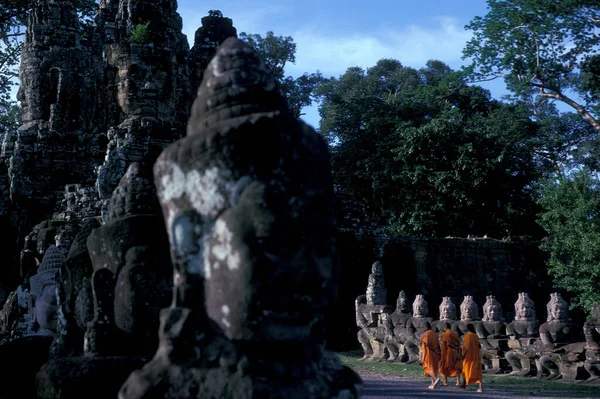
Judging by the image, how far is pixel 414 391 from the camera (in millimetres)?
11289

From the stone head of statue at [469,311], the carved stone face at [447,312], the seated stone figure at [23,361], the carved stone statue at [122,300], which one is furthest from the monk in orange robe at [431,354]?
the carved stone statue at [122,300]

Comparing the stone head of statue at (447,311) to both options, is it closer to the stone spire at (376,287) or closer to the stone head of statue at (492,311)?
the stone head of statue at (492,311)

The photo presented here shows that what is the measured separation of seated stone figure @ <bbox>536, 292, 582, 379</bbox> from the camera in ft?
42.0

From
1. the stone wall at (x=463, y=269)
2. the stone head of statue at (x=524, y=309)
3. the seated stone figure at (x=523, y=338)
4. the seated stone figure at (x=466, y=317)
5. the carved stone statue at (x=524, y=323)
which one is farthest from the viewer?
the stone wall at (x=463, y=269)

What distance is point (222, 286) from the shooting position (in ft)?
8.85

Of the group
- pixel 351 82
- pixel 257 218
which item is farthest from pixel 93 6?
pixel 257 218

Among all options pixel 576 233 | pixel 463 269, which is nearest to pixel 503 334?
pixel 576 233

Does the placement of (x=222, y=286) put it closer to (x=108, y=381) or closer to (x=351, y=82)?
(x=108, y=381)

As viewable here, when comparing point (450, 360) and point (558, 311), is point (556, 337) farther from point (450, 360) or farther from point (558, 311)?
point (450, 360)

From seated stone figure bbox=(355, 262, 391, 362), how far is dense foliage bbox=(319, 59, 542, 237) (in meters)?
9.03

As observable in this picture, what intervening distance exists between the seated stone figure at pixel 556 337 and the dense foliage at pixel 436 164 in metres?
12.6

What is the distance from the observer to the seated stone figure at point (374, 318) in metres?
17.3

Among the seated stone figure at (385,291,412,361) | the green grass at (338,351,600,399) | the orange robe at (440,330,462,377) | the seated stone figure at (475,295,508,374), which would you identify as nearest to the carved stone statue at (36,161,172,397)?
the green grass at (338,351,600,399)

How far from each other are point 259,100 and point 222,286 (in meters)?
0.80
